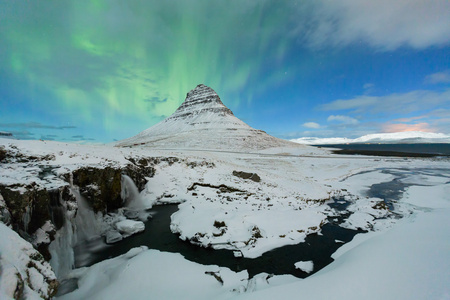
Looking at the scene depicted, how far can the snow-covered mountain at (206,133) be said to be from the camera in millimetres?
99750

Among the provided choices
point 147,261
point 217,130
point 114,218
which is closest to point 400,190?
point 147,261

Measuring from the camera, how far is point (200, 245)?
11.1 metres

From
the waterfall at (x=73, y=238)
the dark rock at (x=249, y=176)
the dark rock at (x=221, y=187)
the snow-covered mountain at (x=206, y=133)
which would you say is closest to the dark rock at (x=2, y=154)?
the waterfall at (x=73, y=238)

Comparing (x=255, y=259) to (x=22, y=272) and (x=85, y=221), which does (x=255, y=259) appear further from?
(x=85, y=221)

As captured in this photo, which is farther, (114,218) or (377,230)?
(114,218)

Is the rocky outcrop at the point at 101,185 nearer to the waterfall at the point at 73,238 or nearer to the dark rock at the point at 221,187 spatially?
the waterfall at the point at 73,238

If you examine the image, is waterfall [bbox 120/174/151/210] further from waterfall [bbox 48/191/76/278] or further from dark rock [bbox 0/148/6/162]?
dark rock [bbox 0/148/6/162]

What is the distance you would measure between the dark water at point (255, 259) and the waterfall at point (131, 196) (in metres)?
4.59

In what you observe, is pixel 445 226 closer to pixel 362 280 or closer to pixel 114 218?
pixel 362 280

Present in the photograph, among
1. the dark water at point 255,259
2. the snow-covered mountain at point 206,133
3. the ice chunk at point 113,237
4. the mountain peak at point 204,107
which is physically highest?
the mountain peak at point 204,107

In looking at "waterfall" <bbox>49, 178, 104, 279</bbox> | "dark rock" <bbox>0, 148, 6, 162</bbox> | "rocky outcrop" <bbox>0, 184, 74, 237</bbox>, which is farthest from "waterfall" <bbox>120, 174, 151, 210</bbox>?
"rocky outcrop" <bbox>0, 184, 74, 237</bbox>

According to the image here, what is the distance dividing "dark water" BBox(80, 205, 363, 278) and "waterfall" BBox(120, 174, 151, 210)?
4.59 m

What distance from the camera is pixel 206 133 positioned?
121125 millimetres

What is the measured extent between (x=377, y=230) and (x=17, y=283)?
17466mm
